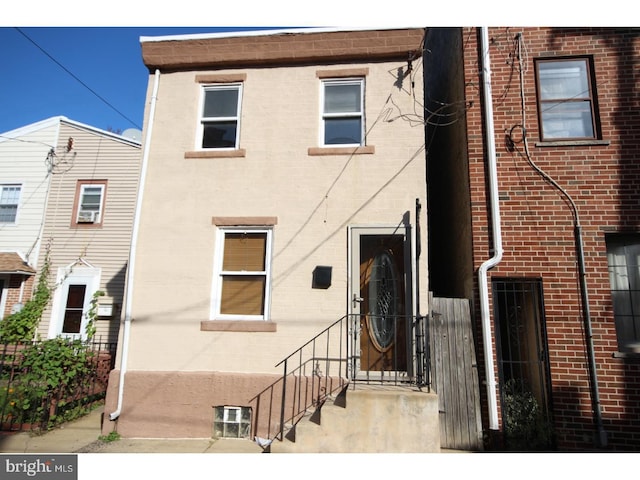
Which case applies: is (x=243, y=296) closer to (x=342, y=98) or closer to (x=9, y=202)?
(x=342, y=98)

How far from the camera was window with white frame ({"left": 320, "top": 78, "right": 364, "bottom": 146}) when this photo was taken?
6836mm

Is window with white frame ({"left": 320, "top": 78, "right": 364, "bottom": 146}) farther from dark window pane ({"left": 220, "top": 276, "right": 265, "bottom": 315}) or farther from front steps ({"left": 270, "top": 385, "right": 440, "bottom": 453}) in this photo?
front steps ({"left": 270, "top": 385, "right": 440, "bottom": 453})

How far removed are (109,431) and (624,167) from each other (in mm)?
8588

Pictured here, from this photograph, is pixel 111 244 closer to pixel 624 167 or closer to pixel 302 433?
pixel 302 433

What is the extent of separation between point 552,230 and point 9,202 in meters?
13.5

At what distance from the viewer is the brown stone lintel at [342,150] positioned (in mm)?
6562

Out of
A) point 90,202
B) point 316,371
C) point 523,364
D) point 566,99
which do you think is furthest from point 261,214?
point 90,202

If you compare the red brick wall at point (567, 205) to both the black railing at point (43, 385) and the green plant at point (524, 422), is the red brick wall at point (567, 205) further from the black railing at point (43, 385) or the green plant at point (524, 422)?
the black railing at point (43, 385)

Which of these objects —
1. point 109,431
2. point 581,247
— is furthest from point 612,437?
point 109,431

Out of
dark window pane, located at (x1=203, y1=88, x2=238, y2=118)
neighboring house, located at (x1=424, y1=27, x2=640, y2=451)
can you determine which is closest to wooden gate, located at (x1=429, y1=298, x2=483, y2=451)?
neighboring house, located at (x1=424, y1=27, x2=640, y2=451)

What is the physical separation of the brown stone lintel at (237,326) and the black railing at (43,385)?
2.30 metres

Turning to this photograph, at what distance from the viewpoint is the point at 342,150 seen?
260 inches

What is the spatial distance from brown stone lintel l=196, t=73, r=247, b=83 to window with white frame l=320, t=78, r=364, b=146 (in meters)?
1.50

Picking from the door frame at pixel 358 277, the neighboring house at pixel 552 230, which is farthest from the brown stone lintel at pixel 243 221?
the neighboring house at pixel 552 230
